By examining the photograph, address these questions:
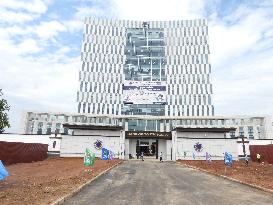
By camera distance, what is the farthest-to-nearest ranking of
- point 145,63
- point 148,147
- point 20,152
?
point 145,63, point 148,147, point 20,152

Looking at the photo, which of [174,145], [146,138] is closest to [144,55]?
[146,138]

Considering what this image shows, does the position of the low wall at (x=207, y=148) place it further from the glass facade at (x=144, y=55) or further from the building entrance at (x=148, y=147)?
the glass facade at (x=144, y=55)

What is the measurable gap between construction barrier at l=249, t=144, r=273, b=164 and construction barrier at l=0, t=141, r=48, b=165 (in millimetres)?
Result: 33709

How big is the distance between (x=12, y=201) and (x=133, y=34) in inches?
4287

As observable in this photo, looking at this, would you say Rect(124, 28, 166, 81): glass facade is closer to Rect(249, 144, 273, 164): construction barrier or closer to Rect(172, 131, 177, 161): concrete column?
Rect(172, 131, 177, 161): concrete column

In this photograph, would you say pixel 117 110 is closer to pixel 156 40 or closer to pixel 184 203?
pixel 156 40

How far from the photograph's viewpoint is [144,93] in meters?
65.1

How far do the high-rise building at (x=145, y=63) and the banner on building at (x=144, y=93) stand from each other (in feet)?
121

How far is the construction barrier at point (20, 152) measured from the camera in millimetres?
29766

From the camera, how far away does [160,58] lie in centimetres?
11200

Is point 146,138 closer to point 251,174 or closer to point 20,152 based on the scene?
point 20,152

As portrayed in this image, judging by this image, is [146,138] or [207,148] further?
[146,138]

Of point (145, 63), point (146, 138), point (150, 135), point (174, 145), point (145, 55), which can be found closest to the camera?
point (174, 145)

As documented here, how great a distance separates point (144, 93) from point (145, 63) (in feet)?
152
